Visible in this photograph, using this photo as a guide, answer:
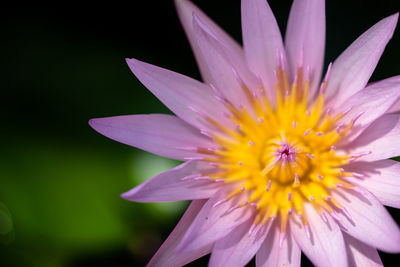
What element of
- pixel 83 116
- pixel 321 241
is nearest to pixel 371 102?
pixel 321 241

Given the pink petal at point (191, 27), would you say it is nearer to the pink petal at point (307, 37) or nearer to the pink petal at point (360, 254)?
the pink petal at point (307, 37)

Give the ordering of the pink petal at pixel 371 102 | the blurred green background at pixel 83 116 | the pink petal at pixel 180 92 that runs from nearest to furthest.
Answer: the pink petal at pixel 371 102, the pink petal at pixel 180 92, the blurred green background at pixel 83 116

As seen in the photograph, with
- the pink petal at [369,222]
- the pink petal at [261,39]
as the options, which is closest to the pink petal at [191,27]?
the pink petal at [261,39]

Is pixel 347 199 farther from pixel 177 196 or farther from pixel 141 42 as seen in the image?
pixel 141 42

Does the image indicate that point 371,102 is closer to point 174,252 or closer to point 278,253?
point 278,253

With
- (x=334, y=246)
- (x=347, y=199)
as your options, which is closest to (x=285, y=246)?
(x=334, y=246)

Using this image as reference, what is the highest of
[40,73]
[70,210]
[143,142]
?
[40,73]
